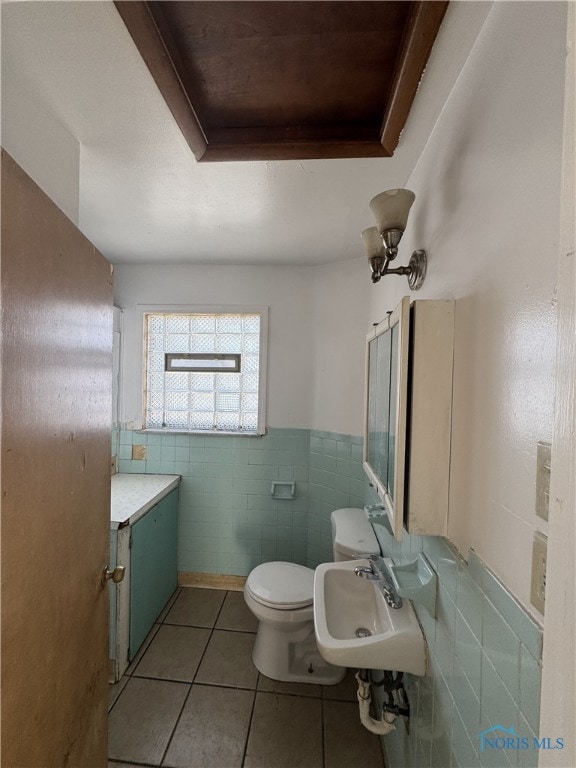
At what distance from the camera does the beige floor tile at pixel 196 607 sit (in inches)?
74.3

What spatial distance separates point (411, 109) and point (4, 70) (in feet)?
3.48

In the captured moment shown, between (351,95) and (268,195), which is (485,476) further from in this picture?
(268,195)

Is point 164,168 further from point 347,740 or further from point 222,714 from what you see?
point 347,740

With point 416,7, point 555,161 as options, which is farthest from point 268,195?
point 555,161

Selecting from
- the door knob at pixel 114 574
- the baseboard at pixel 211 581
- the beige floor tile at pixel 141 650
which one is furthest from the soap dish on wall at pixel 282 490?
the door knob at pixel 114 574

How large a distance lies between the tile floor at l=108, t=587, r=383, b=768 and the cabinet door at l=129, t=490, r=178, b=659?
0.13m

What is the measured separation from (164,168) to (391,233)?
0.92m

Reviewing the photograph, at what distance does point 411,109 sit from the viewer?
89cm

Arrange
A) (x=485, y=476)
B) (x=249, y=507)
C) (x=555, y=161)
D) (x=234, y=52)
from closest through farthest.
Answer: (x=555, y=161) → (x=485, y=476) → (x=234, y=52) → (x=249, y=507)

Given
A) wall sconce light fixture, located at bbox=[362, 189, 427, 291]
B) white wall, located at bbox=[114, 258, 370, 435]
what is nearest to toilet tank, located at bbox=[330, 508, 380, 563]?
white wall, located at bbox=[114, 258, 370, 435]

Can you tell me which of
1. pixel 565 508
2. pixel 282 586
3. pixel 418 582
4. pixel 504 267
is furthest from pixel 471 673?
pixel 282 586

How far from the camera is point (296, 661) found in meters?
1.54

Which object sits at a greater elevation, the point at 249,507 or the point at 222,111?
the point at 222,111

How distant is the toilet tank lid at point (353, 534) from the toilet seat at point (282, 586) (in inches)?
11.6
